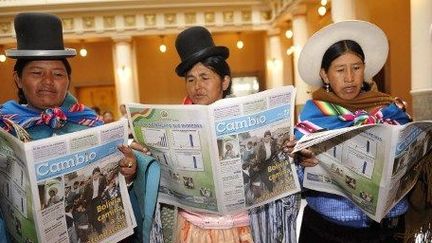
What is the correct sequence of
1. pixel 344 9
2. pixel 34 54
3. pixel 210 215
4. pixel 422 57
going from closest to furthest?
pixel 34 54 → pixel 210 215 → pixel 422 57 → pixel 344 9

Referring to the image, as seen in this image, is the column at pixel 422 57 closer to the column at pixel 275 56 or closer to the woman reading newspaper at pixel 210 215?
the woman reading newspaper at pixel 210 215

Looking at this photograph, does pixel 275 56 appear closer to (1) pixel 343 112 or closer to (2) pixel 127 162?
(1) pixel 343 112

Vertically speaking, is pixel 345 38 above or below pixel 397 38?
below

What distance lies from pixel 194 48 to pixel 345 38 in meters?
0.64

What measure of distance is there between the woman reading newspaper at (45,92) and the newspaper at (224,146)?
0.12m

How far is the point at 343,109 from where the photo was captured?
4.73 ft

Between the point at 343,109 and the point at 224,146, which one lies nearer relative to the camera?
the point at 224,146

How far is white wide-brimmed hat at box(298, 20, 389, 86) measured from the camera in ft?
4.81

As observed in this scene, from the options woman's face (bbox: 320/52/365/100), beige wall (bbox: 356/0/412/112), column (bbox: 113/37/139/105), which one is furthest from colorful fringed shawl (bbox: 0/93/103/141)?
column (bbox: 113/37/139/105)

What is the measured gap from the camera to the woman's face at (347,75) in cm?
144

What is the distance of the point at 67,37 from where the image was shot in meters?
9.74

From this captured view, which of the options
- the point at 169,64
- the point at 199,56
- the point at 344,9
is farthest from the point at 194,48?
the point at 169,64

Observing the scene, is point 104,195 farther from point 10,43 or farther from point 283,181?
point 10,43

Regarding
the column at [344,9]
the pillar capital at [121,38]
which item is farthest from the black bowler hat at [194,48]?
the pillar capital at [121,38]
